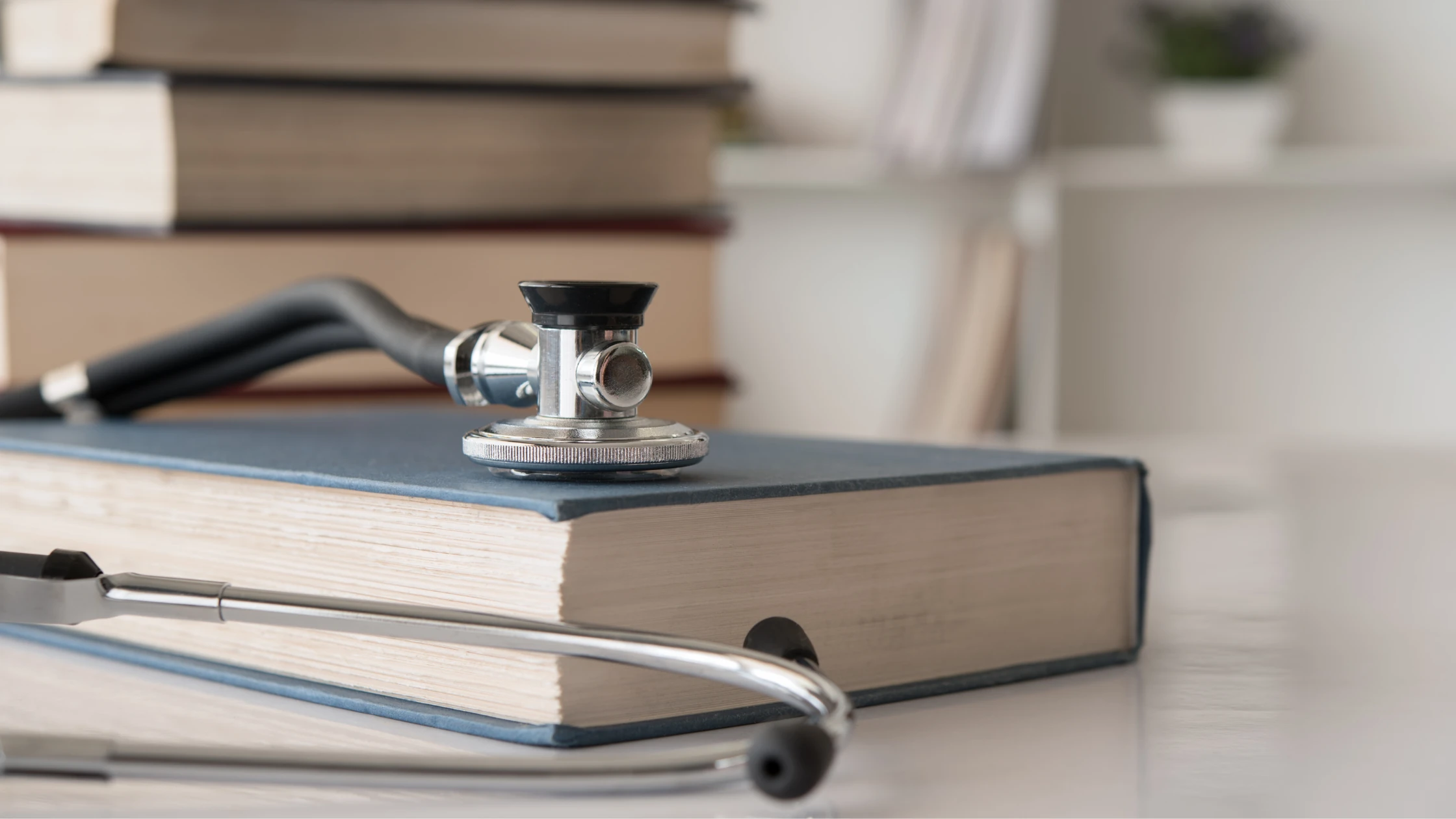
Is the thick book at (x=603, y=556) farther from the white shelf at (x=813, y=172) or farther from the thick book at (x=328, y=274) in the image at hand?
the white shelf at (x=813, y=172)

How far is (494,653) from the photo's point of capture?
50cm

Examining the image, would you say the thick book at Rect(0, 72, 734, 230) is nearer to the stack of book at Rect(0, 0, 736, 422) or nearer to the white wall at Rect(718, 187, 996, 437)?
the stack of book at Rect(0, 0, 736, 422)

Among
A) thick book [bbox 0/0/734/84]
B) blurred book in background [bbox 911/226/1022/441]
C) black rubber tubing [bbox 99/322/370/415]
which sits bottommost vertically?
blurred book in background [bbox 911/226/1022/441]

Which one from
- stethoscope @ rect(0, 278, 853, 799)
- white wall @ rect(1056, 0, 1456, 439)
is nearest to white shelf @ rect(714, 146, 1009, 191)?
white wall @ rect(1056, 0, 1456, 439)

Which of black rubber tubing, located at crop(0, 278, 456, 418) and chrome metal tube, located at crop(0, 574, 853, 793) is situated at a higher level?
black rubber tubing, located at crop(0, 278, 456, 418)

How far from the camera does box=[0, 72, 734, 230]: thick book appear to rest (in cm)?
105

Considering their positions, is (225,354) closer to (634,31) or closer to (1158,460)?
(634,31)

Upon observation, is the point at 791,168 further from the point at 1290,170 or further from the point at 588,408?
the point at 588,408

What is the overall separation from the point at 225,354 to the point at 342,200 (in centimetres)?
34

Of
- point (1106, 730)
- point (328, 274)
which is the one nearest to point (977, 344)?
point (328, 274)

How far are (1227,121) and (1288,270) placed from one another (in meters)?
0.38

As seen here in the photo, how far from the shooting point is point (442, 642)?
1.50ft

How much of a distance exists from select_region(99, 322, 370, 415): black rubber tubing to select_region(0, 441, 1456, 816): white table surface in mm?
181

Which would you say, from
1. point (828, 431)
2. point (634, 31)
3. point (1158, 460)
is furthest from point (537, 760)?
point (828, 431)
